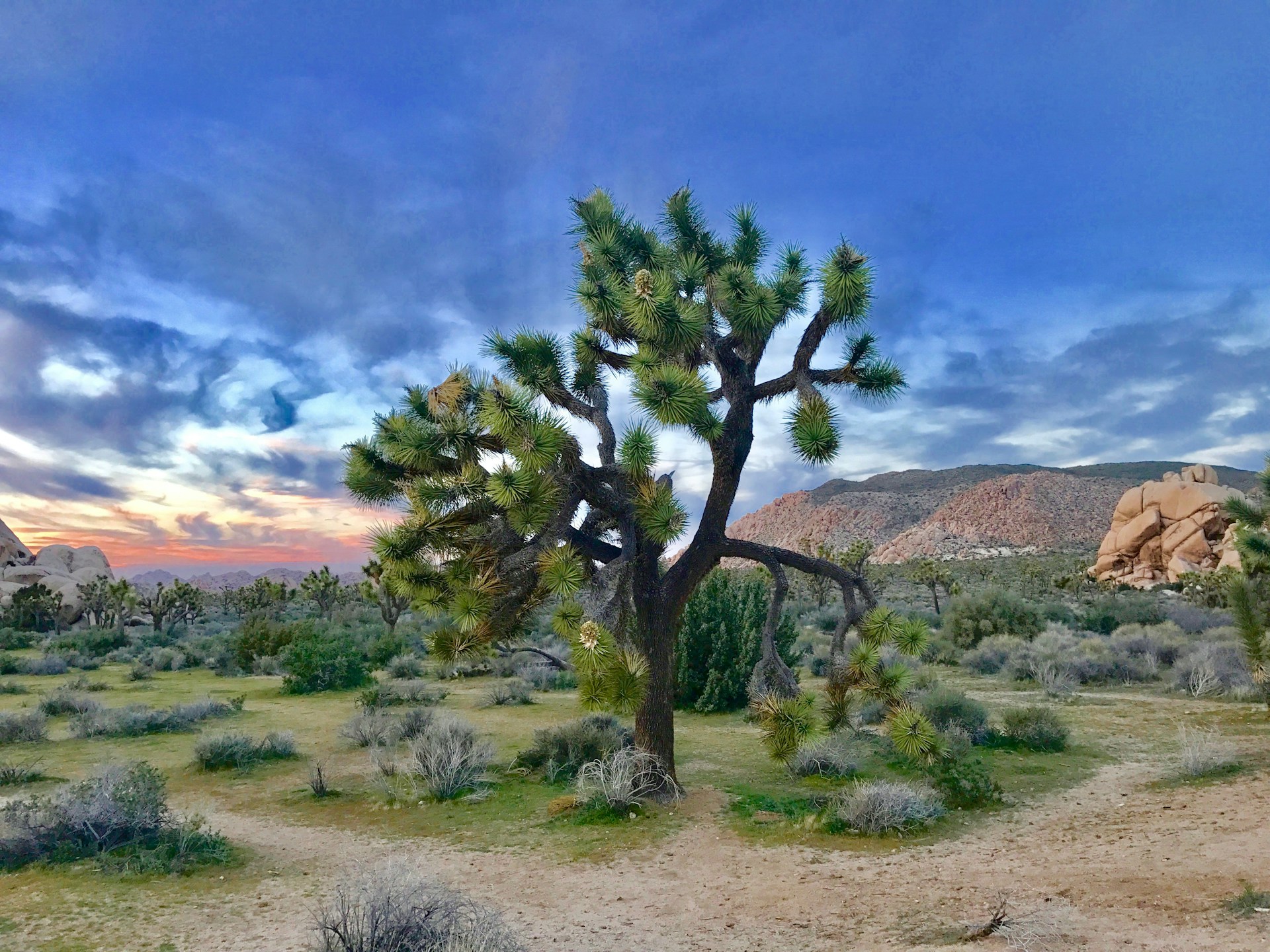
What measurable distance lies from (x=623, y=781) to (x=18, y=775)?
26.2ft

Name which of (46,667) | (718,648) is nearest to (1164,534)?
(718,648)

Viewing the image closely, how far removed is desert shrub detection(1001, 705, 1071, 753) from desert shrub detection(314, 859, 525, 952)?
9.34 meters

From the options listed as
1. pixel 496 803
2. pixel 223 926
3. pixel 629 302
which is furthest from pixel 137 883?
pixel 629 302

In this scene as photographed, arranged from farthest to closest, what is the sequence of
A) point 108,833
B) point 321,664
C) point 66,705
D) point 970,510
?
point 970,510, point 321,664, point 66,705, point 108,833

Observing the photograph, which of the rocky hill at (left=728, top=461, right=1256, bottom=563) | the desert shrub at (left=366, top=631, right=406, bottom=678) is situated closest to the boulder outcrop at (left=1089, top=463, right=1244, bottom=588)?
the rocky hill at (left=728, top=461, right=1256, bottom=563)

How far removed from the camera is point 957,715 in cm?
1260

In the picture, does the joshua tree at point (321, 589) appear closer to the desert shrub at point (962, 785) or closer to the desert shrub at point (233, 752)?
the desert shrub at point (233, 752)

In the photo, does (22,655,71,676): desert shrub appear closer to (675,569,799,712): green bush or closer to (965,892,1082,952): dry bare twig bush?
(675,569,799,712): green bush

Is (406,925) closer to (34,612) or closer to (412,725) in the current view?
(412,725)

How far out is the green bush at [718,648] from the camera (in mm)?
16344

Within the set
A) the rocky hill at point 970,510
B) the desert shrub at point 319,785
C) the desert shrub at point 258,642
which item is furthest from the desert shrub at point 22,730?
the rocky hill at point 970,510

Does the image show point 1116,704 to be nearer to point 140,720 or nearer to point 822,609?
point 140,720

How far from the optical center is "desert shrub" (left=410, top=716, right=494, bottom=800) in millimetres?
10016

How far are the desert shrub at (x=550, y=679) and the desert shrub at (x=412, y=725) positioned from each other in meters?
6.46
